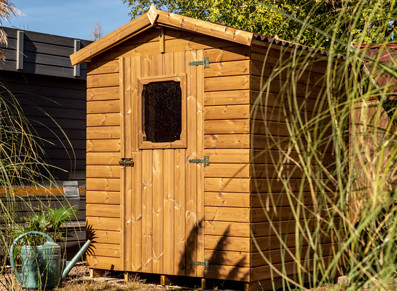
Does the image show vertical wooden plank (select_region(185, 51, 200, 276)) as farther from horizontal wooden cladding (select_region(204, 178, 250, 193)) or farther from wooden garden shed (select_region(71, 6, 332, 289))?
horizontal wooden cladding (select_region(204, 178, 250, 193))

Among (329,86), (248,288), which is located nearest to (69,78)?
(248,288)

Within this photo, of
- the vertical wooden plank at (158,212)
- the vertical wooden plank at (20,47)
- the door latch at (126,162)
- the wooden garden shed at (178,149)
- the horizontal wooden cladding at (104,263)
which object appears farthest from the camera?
the vertical wooden plank at (20,47)

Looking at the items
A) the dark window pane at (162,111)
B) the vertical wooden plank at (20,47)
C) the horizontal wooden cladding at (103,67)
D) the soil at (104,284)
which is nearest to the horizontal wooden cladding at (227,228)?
the soil at (104,284)

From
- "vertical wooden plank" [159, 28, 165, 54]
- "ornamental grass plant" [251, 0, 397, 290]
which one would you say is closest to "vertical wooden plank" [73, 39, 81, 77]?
"vertical wooden plank" [159, 28, 165, 54]

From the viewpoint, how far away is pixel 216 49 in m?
6.50

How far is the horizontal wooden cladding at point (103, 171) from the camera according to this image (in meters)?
7.29

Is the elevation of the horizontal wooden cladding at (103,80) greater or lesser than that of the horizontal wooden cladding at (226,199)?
greater

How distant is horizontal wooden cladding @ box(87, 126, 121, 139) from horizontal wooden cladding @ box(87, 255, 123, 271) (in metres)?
1.45

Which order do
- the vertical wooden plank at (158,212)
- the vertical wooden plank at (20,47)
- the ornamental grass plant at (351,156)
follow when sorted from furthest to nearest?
1. the vertical wooden plank at (20,47)
2. the vertical wooden plank at (158,212)
3. the ornamental grass plant at (351,156)

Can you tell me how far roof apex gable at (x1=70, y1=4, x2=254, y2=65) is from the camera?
6195 millimetres

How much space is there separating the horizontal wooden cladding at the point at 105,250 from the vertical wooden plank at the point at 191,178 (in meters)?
1.07

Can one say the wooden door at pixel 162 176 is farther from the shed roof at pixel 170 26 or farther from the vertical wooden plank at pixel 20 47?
the vertical wooden plank at pixel 20 47

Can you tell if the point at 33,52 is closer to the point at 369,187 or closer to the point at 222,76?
the point at 222,76

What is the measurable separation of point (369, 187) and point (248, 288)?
15.0ft
